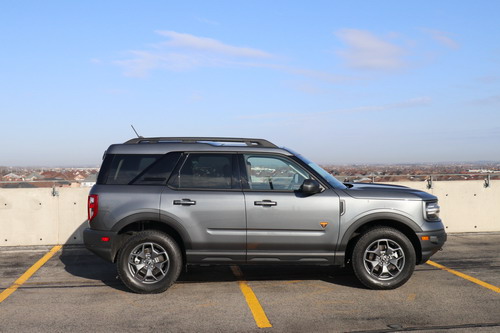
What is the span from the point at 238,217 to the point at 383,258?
1861 mm

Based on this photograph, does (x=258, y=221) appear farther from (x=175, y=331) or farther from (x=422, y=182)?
(x=422, y=182)

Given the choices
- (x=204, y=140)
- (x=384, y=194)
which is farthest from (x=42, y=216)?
(x=384, y=194)

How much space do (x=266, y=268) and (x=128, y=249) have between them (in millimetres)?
2189

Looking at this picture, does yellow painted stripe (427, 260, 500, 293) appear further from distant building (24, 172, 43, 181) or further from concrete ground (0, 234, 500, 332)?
distant building (24, 172, 43, 181)

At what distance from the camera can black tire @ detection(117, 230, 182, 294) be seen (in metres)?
5.91

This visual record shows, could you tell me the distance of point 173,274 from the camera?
19.4 ft

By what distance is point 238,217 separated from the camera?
591cm

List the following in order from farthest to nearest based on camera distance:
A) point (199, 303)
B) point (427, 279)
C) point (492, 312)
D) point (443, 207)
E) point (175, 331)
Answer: point (443, 207) < point (427, 279) < point (199, 303) < point (492, 312) < point (175, 331)

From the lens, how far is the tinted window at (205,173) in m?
6.06

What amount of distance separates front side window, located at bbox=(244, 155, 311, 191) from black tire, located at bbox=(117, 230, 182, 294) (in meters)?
1.26

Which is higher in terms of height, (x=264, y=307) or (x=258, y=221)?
(x=258, y=221)

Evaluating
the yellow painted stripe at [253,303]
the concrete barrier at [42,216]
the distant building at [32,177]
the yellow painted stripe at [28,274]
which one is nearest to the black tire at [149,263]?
the yellow painted stripe at [253,303]

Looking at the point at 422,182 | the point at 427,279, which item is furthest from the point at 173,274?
the point at 422,182

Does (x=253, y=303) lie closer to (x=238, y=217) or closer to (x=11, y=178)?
(x=238, y=217)
